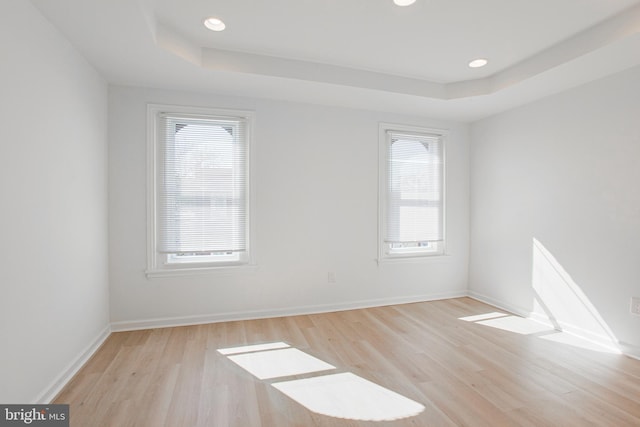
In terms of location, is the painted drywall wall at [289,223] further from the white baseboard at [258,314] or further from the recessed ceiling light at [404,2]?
the recessed ceiling light at [404,2]

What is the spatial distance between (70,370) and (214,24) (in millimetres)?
2828

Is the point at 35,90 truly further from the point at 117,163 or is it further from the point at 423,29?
the point at 423,29

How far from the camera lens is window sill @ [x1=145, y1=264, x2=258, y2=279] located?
296cm

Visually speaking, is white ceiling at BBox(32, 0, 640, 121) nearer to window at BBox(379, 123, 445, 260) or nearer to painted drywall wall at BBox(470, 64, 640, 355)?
painted drywall wall at BBox(470, 64, 640, 355)

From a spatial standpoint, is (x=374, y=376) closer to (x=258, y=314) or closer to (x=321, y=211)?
(x=258, y=314)

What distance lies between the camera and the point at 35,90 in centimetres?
177

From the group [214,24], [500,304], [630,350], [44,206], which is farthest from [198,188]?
[630,350]

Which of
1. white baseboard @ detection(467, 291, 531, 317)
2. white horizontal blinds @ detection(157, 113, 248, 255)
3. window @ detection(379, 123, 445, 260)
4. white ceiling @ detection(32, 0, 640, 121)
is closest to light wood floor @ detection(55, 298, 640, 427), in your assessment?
white baseboard @ detection(467, 291, 531, 317)

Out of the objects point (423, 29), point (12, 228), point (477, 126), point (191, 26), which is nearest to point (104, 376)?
point (12, 228)

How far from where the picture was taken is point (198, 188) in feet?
10.1

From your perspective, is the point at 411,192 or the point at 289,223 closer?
the point at 289,223

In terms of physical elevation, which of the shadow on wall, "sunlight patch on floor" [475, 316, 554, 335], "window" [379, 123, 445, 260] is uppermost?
"window" [379, 123, 445, 260]

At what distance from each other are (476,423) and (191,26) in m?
3.37

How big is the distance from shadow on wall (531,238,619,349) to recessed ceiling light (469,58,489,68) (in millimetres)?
2025
